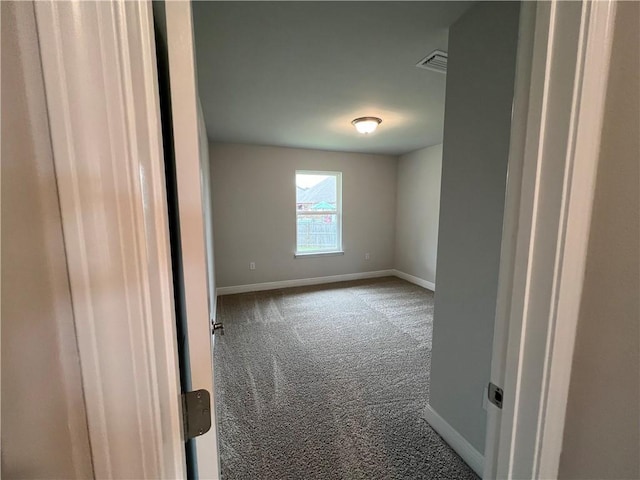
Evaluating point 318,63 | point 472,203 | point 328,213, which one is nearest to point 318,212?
point 328,213

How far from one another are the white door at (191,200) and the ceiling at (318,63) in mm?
1181

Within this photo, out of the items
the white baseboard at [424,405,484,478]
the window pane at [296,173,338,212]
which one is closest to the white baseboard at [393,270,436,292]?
the window pane at [296,173,338,212]

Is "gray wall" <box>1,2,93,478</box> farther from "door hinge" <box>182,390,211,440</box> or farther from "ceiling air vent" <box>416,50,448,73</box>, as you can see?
"ceiling air vent" <box>416,50,448,73</box>

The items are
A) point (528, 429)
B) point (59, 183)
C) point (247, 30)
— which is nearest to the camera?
point (59, 183)

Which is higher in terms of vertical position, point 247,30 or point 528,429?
point 247,30

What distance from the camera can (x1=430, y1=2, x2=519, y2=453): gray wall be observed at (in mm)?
1232

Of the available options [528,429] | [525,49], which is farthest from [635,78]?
[528,429]

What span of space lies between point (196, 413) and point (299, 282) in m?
4.22

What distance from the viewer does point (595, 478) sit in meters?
0.58

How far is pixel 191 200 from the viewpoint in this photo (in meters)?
0.49

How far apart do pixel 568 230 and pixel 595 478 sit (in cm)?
53

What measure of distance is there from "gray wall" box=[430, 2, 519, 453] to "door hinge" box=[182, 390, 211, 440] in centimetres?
130

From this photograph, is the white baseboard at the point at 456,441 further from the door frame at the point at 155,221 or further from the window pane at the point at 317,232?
the window pane at the point at 317,232

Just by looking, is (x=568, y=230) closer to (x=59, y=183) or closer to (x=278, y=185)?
(x=59, y=183)
